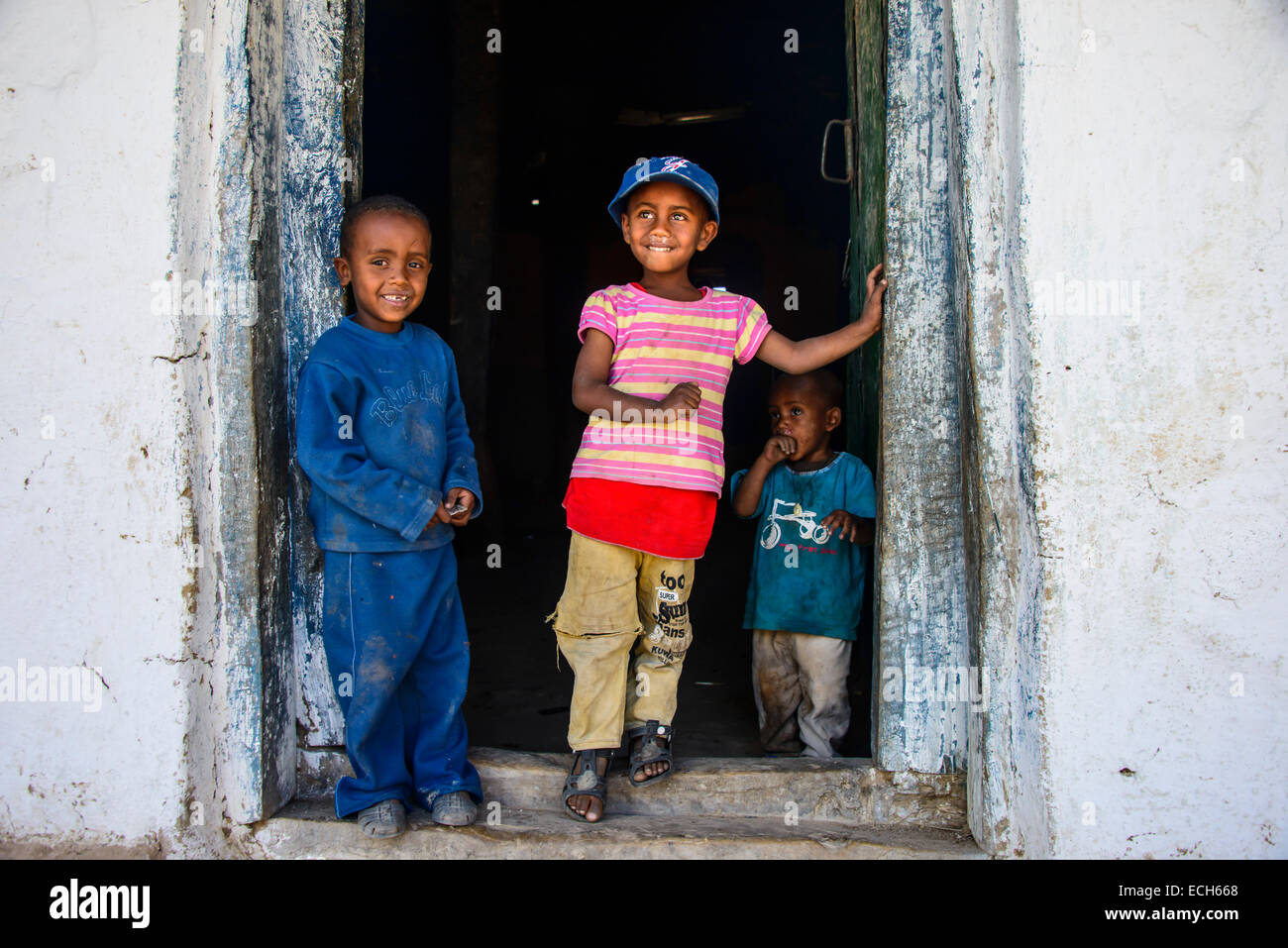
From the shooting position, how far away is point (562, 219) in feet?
29.0

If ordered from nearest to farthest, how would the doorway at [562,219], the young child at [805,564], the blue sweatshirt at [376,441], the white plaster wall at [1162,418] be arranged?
the white plaster wall at [1162,418] < the blue sweatshirt at [376,441] < the young child at [805,564] < the doorway at [562,219]

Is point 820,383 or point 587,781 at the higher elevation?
point 820,383

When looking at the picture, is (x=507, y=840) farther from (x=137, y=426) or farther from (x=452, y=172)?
(x=452, y=172)

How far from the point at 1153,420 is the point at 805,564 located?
3.62ft

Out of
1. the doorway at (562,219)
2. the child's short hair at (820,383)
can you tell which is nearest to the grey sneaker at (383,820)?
the doorway at (562,219)

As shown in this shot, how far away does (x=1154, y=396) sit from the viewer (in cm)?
195

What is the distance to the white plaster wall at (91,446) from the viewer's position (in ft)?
6.72

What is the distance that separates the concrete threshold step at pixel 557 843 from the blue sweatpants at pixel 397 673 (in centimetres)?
9

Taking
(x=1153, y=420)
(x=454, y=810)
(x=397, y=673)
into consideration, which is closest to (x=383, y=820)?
(x=454, y=810)

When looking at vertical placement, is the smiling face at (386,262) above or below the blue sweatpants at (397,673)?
above

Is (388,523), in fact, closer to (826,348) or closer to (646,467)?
(646,467)

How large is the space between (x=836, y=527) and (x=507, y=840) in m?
1.29

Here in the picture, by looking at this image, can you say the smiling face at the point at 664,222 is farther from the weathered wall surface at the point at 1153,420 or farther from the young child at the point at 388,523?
the weathered wall surface at the point at 1153,420

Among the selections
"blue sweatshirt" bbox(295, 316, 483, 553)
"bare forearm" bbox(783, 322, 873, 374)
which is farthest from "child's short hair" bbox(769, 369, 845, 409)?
"blue sweatshirt" bbox(295, 316, 483, 553)
